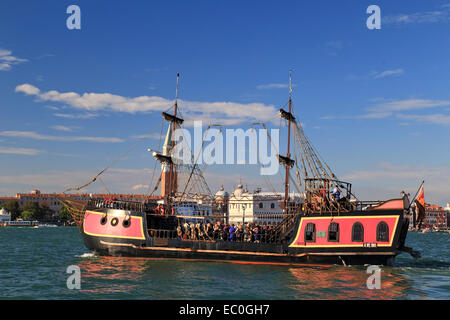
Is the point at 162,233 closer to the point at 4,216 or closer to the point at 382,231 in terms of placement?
the point at 382,231

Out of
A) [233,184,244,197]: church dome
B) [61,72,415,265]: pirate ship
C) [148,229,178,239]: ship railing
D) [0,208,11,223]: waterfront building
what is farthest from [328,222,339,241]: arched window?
[0,208,11,223]: waterfront building

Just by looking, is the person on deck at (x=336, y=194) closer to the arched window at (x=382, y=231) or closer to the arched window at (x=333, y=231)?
the arched window at (x=333, y=231)

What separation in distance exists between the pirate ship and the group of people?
69mm

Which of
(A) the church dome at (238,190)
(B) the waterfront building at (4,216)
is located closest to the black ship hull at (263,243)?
(A) the church dome at (238,190)

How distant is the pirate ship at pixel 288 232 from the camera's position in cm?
2739

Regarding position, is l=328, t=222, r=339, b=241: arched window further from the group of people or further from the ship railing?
the ship railing

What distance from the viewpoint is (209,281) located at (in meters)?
23.4

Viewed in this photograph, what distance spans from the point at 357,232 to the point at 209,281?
10.1 meters

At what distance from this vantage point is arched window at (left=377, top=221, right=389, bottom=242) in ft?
88.1

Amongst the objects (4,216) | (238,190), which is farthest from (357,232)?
(4,216)

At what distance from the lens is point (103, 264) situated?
29.6 m

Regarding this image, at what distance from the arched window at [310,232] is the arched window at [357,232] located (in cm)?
247
